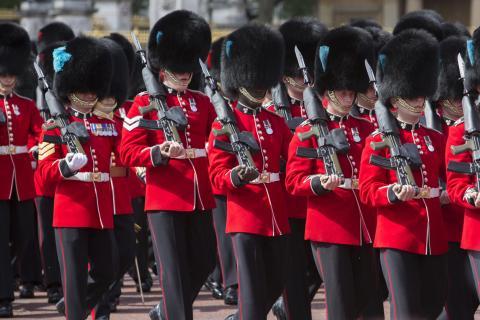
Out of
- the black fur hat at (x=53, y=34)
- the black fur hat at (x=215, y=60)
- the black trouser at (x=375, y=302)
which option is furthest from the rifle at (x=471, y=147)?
the black fur hat at (x=53, y=34)

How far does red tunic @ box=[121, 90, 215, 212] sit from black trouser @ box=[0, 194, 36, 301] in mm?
1835

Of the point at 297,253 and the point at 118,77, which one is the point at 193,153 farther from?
the point at 118,77

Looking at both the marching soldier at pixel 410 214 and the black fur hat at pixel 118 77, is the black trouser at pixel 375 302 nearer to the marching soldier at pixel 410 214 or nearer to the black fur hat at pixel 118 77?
the marching soldier at pixel 410 214

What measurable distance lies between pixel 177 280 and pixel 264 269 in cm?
54

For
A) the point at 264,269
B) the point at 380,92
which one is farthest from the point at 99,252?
A: the point at 380,92

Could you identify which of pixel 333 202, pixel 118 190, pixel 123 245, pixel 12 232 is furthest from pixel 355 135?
pixel 12 232

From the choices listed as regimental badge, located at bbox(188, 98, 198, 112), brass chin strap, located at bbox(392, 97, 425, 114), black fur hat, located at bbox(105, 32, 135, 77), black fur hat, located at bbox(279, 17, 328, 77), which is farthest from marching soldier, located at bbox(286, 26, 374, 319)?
black fur hat, located at bbox(105, 32, 135, 77)

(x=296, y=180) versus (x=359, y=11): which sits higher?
(x=296, y=180)

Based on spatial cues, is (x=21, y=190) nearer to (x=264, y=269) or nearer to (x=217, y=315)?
(x=217, y=315)

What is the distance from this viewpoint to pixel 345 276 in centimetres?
737

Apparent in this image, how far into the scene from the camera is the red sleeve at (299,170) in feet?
→ 24.3

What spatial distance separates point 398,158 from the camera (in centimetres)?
711

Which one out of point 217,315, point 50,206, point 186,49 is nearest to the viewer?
point 186,49

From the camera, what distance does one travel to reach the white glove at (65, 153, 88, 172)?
7.83 meters
